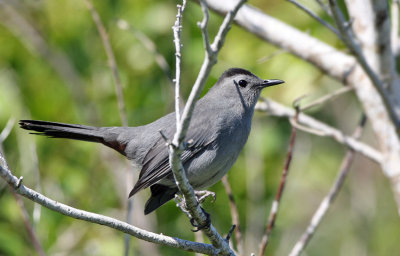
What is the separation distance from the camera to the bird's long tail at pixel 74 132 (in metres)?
3.94

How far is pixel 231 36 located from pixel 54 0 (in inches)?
68.6

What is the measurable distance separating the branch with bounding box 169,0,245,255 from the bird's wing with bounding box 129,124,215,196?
0.69 meters

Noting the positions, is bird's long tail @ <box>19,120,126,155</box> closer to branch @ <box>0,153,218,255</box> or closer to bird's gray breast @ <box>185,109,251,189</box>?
bird's gray breast @ <box>185,109,251,189</box>

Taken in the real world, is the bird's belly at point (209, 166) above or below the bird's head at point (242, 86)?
below

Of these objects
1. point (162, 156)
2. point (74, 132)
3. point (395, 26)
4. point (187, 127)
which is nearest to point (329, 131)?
point (395, 26)

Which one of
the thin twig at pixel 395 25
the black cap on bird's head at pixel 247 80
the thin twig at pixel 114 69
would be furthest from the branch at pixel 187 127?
the thin twig at pixel 395 25

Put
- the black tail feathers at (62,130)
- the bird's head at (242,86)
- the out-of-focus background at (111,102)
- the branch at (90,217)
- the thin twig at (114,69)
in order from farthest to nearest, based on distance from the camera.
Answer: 1. the out-of-focus background at (111,102)
2. the bird's head at (242,86)
3. the thin twig at (114,69)
4. the black tail feathers at (62,130)
5. the branch at (90,217)

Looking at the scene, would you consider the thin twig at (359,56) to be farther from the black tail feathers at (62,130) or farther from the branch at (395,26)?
the black tail feathers at (62,130)

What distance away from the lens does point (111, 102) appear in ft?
18.0

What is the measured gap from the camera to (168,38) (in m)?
5.43

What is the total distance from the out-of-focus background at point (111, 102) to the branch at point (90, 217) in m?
1.71

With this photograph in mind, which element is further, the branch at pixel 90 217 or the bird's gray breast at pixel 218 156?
the bird's gray breast at pixel 218 156

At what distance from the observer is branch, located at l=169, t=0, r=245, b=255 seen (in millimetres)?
2291

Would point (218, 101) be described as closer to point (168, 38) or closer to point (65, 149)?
point (168, 38)
